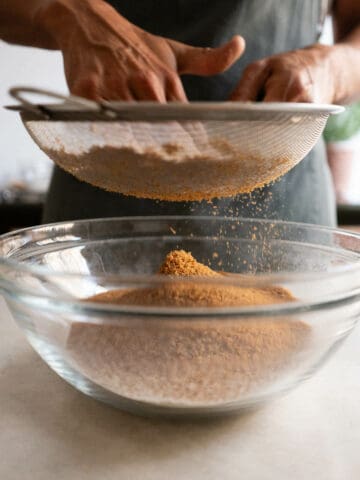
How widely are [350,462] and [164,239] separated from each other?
420 millimetres

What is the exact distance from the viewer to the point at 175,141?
0.63 metres

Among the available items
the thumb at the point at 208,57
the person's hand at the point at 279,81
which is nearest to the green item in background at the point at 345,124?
the person's hand at the point at 279,81

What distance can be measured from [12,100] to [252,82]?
74.1 inches

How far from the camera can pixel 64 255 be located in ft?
2.27

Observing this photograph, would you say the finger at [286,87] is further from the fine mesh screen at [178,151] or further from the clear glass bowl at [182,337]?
the clear glass bowl at [182,337]

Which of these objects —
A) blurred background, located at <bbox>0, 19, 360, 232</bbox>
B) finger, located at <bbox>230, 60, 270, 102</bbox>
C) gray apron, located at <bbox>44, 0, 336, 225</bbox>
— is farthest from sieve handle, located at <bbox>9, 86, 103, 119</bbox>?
blurred background, located at <bbox>0, 19, 360, 232</bbox>

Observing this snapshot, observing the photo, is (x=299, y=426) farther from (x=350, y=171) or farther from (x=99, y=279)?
(x=350, y=171)

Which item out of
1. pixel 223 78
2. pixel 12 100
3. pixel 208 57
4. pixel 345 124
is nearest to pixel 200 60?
pixel 208 57

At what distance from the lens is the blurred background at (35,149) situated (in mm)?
2297

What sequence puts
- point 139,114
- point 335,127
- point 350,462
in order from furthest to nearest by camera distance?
1. point 335,127
2. point 139,114
3. point 350,462

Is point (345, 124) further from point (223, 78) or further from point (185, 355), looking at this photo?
point (185, 355)

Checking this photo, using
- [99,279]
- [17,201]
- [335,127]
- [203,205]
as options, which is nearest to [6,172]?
[17,201]

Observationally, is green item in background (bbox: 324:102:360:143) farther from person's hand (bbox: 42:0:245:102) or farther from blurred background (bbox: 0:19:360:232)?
person's hand (bbox: 42:0:245:102)

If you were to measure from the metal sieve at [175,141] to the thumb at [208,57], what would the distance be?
0.07 meters
